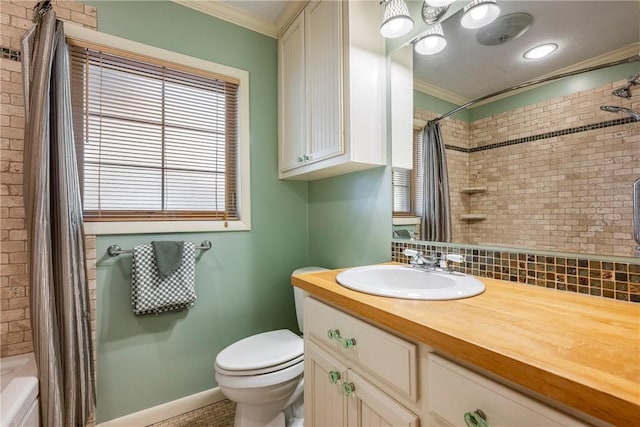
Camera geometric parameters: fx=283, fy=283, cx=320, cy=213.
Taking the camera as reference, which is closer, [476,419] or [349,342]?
[476,419]

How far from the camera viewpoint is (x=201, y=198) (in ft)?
5.79

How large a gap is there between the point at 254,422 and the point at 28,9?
7.43ft

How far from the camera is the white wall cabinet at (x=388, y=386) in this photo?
0.52 metres

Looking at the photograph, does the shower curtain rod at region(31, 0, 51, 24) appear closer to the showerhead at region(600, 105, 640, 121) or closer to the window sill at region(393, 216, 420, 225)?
the window sill at region(393, 216, 420, 225)

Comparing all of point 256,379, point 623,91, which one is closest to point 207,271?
point 256,379

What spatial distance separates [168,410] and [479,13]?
8.03 ft

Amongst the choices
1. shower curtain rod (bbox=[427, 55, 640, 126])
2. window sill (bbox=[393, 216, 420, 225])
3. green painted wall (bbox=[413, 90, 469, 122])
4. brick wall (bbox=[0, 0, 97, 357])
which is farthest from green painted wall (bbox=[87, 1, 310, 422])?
shower curtain rod (bbox=[427, 55, 640, 126])

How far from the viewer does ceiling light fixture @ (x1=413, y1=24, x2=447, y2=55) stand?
126 centimetres

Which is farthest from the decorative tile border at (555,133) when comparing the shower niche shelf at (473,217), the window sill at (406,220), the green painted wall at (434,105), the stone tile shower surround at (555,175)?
the window sill at (406,220)

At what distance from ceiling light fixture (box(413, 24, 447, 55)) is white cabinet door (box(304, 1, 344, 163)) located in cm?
38

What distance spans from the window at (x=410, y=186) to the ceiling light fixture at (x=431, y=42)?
0.36 metres

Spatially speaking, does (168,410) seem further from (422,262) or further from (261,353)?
(422,262)

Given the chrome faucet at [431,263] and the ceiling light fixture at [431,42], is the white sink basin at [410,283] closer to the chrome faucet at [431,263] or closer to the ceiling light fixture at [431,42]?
the chrome faucet at [431,263]

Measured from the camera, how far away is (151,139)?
64.0 inches
